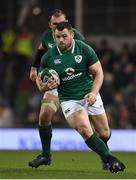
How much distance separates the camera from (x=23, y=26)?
71.7ft

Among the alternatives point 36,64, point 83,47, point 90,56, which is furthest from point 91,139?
point 36,64

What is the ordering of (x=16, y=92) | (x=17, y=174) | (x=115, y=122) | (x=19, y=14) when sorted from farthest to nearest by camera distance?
(x=19, y=14)
(x=16, y=92)
(x=115, y=122)
(x=17, y=174)

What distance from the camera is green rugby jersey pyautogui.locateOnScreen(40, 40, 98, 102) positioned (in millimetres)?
11297

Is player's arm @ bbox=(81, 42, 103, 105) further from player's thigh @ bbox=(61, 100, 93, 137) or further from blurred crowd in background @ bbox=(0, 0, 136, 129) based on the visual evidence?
blurred crowd in background @ bbox=(0, 0, 136, 129)

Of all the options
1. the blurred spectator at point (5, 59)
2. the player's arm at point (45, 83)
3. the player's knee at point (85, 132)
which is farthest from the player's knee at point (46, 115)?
the blurred spectator at point (5, 59)

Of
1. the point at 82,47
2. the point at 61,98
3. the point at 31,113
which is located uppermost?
the point at 82,47

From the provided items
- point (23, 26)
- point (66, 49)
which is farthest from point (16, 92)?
point (66, 49)

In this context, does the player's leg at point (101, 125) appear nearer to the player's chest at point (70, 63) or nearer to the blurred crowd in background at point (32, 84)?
the player's chest at point (70, 63)

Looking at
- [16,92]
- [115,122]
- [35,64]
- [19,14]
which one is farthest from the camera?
[19,14]

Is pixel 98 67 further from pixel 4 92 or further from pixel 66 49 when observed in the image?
pixel 4 92

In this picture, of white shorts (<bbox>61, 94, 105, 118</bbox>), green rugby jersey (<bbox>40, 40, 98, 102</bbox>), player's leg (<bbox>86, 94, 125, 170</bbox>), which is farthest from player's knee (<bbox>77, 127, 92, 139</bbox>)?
player's leg (<bbox>86, 94, 125, 170</bbox>)

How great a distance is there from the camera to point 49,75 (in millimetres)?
11391

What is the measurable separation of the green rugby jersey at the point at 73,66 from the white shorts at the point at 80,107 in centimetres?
7

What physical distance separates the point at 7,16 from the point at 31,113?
377cm
